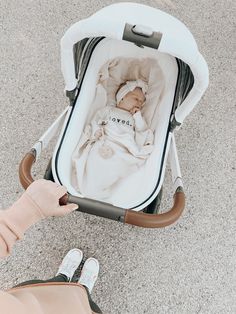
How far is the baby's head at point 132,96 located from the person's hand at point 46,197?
452 millimetres

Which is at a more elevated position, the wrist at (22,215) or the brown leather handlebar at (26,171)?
the wrist at (22,215)

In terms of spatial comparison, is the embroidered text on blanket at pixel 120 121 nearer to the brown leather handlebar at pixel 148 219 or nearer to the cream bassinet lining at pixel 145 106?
the cream bassinet lining at pixel 145 106

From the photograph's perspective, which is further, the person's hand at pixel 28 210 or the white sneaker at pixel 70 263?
the white sneaker at pixel 70 263

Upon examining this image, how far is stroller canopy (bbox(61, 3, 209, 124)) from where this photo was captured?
947 millimetres

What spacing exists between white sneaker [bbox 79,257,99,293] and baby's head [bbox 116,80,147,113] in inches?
19.1

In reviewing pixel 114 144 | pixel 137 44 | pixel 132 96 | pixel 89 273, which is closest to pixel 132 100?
pixel 132 96

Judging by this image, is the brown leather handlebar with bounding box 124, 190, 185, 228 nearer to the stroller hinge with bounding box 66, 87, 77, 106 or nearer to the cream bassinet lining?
the cream bassinet lining

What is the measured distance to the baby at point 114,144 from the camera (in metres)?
1.19

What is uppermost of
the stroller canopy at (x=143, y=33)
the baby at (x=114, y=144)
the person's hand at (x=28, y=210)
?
the stroller canopy at (x=143, y=33)

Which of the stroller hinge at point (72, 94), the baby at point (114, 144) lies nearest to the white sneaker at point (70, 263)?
the baby at point (114, 144)

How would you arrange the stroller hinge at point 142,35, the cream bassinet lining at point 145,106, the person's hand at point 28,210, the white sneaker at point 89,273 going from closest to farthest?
1. the person's hand at point 28,210
2. the stroller hinge at point 142,35
3. the cream bassinet lining at point 145,106
4. the white sneaker at point 89,273

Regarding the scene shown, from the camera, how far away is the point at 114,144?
125 cm

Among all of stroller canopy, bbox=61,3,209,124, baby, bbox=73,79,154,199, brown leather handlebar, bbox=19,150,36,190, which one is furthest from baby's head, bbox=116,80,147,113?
brown leather handlebar, bbox=19,150,36,190

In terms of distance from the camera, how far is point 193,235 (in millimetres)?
1368
